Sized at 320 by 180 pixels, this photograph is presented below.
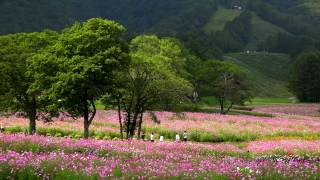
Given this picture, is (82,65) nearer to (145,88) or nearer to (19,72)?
(145,88)

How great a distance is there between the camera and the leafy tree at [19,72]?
114 feet

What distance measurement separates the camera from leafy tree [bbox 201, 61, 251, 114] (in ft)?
245

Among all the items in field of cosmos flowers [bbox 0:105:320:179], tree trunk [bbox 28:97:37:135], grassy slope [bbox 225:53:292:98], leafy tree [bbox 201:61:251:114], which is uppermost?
grassy slope [bbox 225:53:292:98]

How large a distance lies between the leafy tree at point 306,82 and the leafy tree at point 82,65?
99.9m

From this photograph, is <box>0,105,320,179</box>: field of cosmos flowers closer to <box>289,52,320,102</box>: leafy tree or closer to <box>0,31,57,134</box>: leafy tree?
<box>0,31,57,134</box>: leafy tree

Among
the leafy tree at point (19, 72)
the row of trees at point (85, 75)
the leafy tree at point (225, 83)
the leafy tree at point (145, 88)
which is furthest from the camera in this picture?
the leafy tree at point (225, 83)

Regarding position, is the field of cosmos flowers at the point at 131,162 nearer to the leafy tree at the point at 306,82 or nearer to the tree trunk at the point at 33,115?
the tree trunk at the point at 33,115

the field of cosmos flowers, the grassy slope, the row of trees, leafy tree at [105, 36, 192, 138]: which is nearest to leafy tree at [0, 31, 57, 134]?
the row of trees

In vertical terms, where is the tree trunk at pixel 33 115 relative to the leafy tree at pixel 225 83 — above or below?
below

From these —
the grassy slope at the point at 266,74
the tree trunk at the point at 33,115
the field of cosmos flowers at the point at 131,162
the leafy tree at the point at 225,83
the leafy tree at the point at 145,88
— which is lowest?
the field of cosmos flowers at the point at 131,162

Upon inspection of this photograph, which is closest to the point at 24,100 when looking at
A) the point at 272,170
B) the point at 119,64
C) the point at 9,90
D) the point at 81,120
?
the point at 9,90

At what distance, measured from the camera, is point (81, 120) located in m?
49.6

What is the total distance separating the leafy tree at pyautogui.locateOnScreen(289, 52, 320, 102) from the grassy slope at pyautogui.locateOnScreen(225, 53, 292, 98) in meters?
17.3

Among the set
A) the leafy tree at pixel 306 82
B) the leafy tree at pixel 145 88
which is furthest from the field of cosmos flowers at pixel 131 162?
the leafy tree at pixel 306 82
